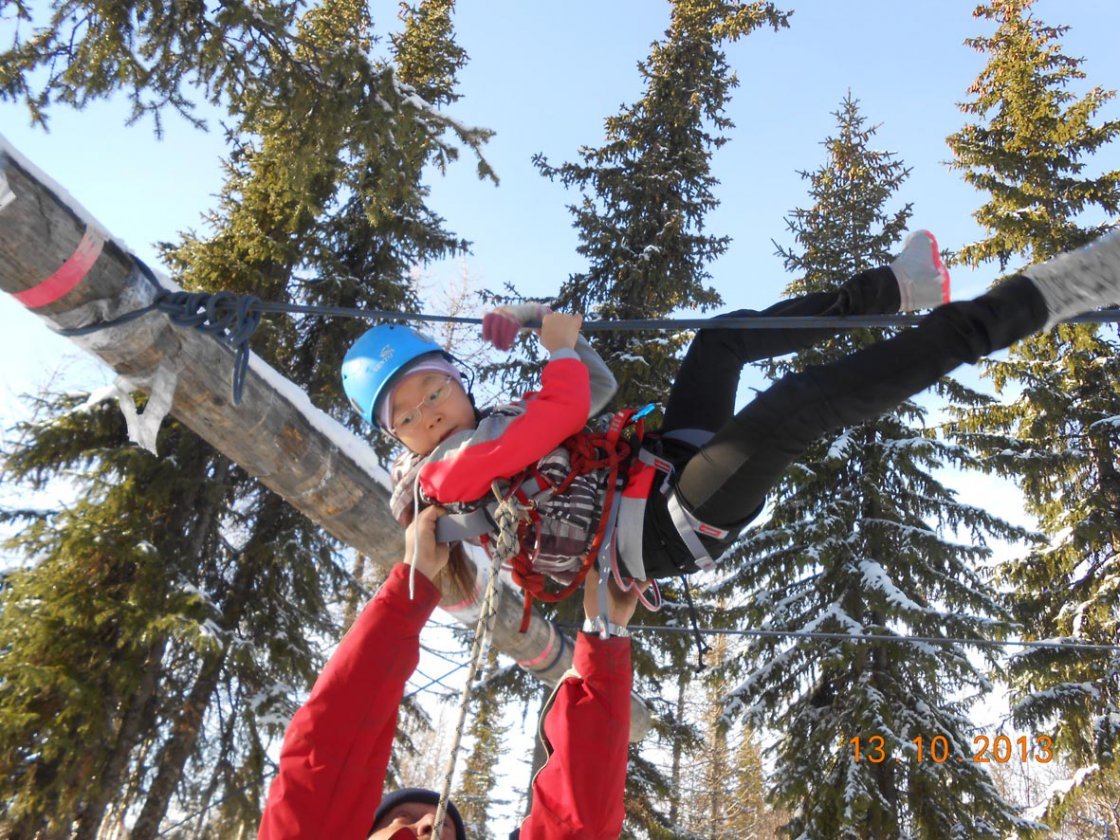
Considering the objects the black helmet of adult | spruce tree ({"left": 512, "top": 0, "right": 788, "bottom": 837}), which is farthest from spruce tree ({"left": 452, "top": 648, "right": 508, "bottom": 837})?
the black helmet of adult

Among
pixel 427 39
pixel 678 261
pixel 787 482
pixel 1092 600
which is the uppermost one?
pixel 427 39

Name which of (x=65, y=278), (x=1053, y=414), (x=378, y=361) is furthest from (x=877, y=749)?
(x=65, y=278)

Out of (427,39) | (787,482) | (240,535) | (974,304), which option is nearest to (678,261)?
(787,482)

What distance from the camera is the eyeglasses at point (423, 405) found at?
3.02 meters

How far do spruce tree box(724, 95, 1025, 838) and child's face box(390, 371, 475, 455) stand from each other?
7.83 meters

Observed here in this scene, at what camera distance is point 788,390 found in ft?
8.12

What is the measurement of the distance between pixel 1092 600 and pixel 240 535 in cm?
1079

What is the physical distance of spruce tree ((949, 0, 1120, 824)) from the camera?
34.2 feet

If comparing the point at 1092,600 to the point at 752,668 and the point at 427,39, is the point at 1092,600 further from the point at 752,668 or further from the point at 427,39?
the point at 427,39

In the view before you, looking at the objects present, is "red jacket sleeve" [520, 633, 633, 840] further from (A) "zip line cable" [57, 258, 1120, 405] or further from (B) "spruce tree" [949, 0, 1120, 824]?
(B) "spruce tree" [949, 0, 1120, 824]

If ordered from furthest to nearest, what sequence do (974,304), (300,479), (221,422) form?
(300,479)
(221,422)
(974,304)

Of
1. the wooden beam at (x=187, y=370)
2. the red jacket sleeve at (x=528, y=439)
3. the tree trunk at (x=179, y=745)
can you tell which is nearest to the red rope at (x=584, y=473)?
the red jacket sleeve at (x=528, y=439)

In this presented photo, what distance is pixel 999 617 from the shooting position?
400 inches

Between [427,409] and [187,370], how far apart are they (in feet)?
3.37
